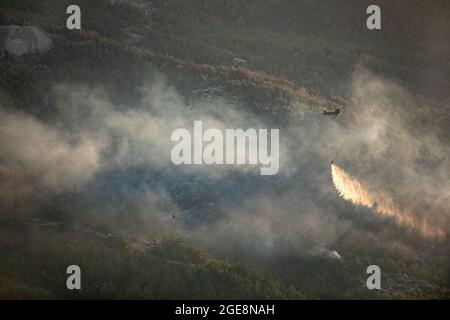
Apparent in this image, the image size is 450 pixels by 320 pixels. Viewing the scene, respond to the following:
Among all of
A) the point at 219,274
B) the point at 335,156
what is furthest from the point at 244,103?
the point at 219,274

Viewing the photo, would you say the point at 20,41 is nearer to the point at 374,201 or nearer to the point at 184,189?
the point at 184,189

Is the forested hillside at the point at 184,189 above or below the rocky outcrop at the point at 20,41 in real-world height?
below

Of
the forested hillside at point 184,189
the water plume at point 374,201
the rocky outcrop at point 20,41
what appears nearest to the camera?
the forested hillside at point 184,189

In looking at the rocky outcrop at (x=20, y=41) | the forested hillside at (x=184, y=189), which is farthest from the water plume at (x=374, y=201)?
the rocky outcrop at (x=20, y=41)

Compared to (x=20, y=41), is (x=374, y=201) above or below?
below

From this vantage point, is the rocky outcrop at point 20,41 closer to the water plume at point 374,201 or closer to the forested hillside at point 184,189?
the forested hillside at point 184,189

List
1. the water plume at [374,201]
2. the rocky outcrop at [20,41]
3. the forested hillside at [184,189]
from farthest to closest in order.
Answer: the rocky outcrop at [20,41]
the water plume at [374,201]
the forested hillside at [184,189]

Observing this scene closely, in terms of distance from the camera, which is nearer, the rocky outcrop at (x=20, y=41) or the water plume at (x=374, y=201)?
the water plume at (x=374, y=201)

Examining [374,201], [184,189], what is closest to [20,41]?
[184,189]

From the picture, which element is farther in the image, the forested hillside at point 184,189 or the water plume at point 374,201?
the water plume at point 374,201
